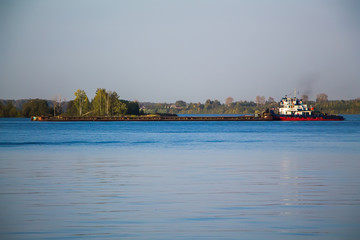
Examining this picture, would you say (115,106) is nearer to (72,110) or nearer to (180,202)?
(72,110)

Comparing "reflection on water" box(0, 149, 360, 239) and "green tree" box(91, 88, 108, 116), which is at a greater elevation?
"green tree" box(91, 88, 108, 116)

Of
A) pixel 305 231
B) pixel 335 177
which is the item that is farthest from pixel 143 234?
pixel 335 177

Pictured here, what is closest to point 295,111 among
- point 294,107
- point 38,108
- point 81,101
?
point 294,107

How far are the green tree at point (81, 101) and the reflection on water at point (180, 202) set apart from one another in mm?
117088

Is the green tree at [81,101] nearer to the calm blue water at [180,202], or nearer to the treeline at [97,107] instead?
the treeline at [97,107]

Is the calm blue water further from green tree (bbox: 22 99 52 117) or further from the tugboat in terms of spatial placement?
green tree (bbox: 22 99 52 117)

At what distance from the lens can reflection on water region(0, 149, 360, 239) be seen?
31.1ft

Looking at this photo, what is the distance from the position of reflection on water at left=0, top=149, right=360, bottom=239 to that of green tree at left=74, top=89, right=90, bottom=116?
11709cm

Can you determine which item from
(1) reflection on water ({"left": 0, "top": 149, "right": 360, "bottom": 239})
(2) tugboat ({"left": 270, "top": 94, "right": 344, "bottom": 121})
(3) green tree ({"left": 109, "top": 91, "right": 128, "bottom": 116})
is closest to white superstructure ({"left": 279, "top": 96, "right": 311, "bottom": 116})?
(2) tugboat ({"left": 270, "top": 94, "right": 344, "bottom": 121})

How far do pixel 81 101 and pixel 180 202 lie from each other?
131609 millimetres

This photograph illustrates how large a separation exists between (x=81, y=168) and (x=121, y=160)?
14.5 feet

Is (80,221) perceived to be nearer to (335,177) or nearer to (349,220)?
(349,220)

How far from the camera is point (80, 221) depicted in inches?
405

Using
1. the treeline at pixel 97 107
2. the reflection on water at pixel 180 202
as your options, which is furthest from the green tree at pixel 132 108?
the reflection on water at pixel 180 202
